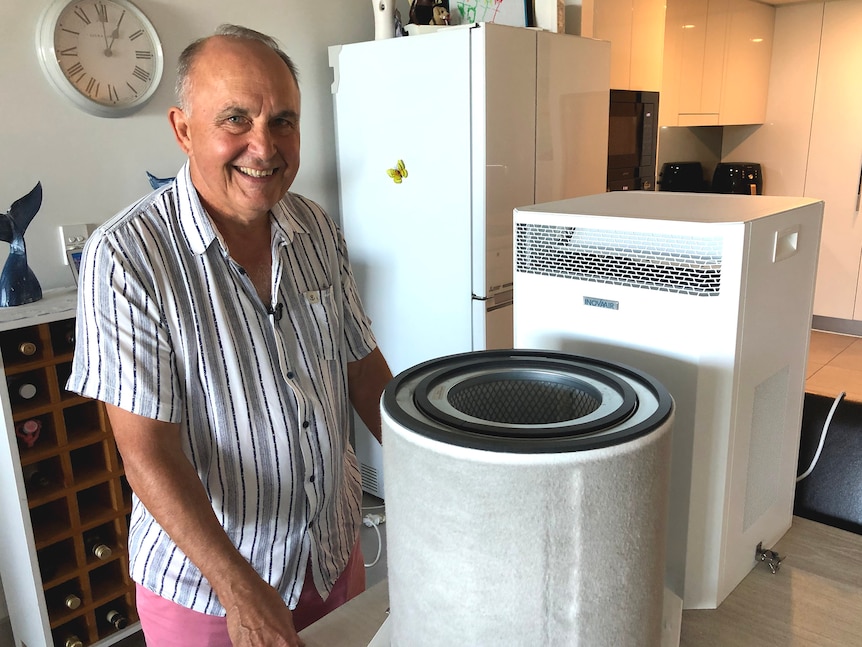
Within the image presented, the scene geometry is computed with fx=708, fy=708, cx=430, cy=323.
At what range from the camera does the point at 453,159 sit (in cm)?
222

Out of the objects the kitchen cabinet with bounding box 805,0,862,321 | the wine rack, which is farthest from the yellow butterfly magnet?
the kitchen cabinet with bounding box 805,0,862,321

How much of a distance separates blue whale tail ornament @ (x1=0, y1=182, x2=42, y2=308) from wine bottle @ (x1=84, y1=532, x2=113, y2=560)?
2.10 feet

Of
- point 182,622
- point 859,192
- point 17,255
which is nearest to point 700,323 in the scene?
point 182,622

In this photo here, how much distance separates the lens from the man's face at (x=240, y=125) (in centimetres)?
96

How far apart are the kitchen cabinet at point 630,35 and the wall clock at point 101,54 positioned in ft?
4.93

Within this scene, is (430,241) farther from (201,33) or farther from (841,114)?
(841,114)

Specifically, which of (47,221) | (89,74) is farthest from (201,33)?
(47,221)

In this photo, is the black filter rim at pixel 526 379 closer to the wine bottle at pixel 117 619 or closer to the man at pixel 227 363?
the man at pixel 227 363

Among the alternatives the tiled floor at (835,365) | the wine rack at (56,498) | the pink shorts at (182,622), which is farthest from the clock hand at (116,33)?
the tiled floor at (835,365)

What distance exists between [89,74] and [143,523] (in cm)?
139

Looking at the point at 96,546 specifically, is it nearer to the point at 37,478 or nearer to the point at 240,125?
the point at 37,478

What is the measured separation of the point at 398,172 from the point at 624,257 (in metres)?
1.69

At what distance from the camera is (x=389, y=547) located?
697 mm

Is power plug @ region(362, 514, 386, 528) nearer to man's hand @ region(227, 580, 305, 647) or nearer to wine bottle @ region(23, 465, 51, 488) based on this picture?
wine bottle @ region(23, 465, 51, 488)
